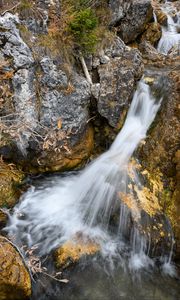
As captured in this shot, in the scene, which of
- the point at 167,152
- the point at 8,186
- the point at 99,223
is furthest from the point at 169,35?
the point at 8,186

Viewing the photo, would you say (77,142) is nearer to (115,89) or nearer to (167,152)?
(115,89)

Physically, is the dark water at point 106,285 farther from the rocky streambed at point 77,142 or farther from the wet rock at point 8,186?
A: the wet rock at point 8,186

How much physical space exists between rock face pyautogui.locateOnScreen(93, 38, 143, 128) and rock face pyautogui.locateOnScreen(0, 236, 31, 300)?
13.3ft

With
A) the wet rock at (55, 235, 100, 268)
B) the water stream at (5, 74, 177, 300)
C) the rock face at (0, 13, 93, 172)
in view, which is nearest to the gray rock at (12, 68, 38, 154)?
the rock face at (0, 13, 93, 172)

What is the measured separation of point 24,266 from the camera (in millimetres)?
4945

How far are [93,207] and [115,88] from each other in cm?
308

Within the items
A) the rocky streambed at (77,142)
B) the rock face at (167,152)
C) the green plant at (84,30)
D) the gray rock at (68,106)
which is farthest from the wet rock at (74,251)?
the green plant at (84,30)

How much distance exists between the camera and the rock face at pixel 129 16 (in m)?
9.56

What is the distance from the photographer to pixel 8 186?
6535 mm

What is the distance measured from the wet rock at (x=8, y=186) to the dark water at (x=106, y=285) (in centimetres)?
182

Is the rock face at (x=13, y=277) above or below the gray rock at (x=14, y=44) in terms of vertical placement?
below

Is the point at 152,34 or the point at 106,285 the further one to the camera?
the point at 152,34

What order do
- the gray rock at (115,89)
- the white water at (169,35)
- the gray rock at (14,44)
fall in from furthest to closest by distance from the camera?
the white water at (169,35)
the gray rock at (115,89)
the gray rock at (14,44)

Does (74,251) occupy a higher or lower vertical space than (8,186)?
lower
